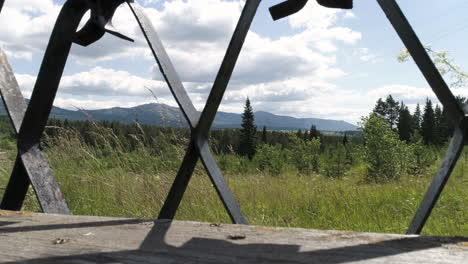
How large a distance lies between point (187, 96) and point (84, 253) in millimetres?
728

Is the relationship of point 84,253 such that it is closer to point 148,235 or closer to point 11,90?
point 148,235

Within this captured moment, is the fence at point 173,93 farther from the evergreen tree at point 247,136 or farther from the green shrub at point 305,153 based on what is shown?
the evergreen tree at point 247,136

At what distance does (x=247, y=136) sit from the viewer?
96.8 feet

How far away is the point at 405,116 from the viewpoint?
89.6 ft

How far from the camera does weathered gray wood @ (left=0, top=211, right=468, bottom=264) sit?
805mm

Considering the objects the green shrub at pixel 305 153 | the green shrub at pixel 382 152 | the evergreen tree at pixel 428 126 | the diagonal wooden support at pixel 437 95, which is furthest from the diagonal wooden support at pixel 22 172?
the evergreen tree at pixel 428 126

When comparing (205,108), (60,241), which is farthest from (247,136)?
(60,241)

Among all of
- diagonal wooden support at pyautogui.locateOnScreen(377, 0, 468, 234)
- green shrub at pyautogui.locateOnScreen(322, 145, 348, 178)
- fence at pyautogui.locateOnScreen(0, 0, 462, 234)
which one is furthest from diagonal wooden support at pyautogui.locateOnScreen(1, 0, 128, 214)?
green shrub at pyautogui.locateOnScreen(322, 145, 348, 178)

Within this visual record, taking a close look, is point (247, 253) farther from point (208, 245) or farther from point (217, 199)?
point (217, 199)

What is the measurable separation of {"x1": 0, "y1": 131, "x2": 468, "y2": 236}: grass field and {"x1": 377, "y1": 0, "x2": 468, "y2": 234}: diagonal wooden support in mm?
2441

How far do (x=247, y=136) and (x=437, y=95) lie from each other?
28416 mm

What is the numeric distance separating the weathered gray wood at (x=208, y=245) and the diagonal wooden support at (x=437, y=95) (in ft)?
0.77

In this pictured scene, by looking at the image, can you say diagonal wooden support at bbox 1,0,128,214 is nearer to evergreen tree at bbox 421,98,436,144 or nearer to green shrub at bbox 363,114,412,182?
green shrub at bbox 363,114,412,182

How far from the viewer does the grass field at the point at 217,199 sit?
3748 mm
